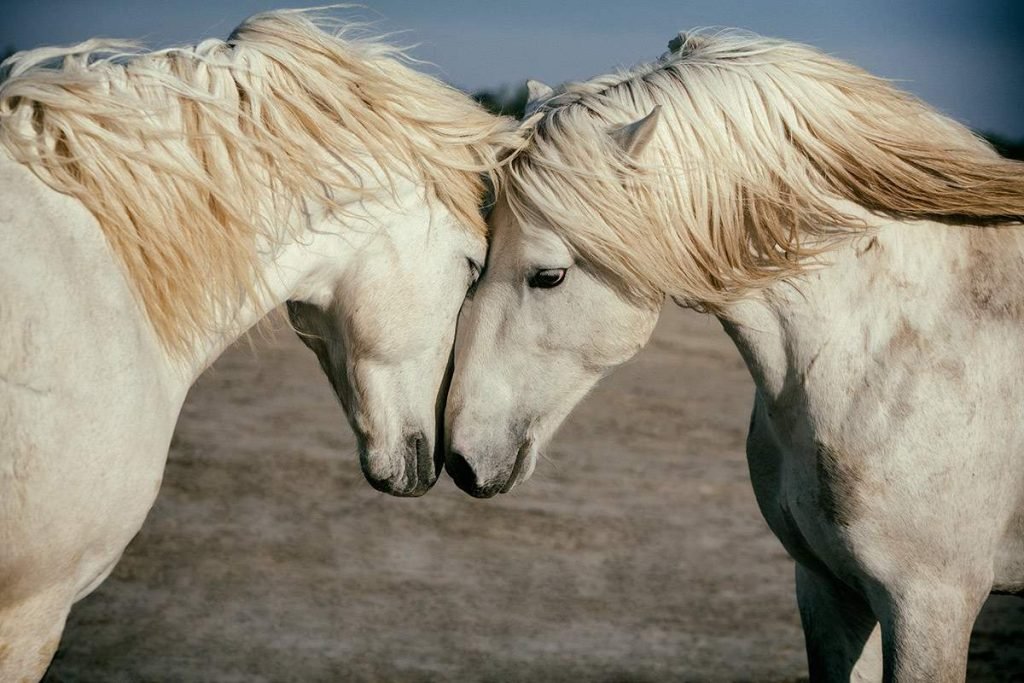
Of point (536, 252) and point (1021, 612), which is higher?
point (536, 252)

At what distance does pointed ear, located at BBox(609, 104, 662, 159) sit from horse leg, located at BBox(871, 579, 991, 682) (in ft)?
3.92

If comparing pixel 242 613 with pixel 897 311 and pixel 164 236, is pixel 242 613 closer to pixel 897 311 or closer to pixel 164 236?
pixel 164 236

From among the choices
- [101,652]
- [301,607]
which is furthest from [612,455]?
[101,652]

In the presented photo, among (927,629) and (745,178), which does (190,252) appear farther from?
(927,629)

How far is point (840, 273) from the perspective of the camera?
2.45 m

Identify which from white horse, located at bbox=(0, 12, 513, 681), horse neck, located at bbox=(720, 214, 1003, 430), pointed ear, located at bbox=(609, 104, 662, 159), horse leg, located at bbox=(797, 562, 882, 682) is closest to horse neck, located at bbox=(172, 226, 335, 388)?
white horse, located at bbox=(0, 12, 513, 681)

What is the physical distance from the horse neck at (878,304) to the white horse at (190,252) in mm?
858

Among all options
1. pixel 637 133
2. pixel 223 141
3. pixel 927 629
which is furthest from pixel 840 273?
pixel 223 141

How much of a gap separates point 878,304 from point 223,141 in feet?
5.22

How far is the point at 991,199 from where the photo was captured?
240cm

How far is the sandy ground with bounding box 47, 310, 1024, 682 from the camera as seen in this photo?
13.5ft

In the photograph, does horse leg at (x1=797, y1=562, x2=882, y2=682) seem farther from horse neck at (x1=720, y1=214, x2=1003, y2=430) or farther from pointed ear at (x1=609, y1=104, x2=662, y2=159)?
pointed ear at (x1=609, y1=104, x2=662, y2=159)

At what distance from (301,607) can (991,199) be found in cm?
338

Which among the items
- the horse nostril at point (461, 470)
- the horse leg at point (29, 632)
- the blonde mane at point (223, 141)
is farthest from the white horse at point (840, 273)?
the horse leg at point (29, 632)
